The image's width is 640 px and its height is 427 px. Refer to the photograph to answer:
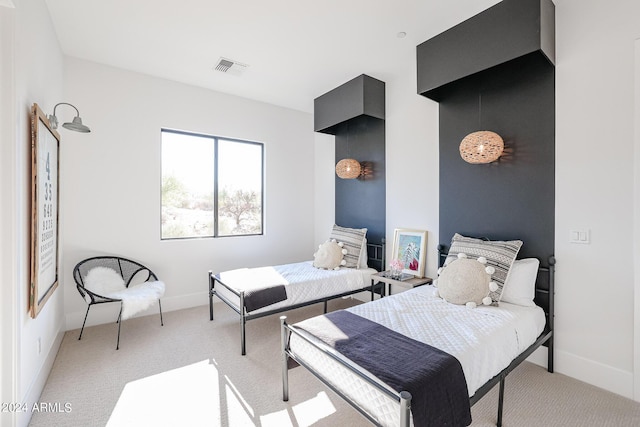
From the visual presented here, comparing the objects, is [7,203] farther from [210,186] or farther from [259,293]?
[210,186]

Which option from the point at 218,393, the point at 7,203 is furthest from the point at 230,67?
the point at 218,393

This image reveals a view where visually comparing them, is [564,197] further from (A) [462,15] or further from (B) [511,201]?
(A) [462,15]

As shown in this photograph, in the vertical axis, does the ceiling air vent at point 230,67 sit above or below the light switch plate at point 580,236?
above

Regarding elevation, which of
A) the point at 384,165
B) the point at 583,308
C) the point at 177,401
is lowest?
the point at 177,401

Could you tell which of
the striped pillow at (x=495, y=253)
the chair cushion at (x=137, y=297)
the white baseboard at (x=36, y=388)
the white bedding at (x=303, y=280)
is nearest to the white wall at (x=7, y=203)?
the white baseboard at (x=36, y=388)

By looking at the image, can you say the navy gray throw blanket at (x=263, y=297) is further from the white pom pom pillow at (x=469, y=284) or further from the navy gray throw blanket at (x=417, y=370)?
the white pom pom pillow at (x=469, y=284)

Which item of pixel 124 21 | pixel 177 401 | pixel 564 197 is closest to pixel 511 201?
pixel 564 197

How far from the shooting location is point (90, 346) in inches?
115

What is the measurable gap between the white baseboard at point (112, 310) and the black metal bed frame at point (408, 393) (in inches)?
82.1

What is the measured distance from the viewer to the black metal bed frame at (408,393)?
53.0 inches

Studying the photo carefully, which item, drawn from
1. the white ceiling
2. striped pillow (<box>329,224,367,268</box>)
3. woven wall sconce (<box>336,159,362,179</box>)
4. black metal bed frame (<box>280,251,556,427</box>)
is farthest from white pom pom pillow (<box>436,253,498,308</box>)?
the white ceiling

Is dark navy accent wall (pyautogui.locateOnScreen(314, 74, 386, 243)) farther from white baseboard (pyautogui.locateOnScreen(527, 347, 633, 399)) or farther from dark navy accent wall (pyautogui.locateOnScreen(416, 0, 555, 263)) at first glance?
white baseboard (pyautogui.locateOnScreen(527, 347, 633, 399))

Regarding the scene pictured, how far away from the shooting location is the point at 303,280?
3254 mm

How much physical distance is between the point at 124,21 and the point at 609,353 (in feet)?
15.8
